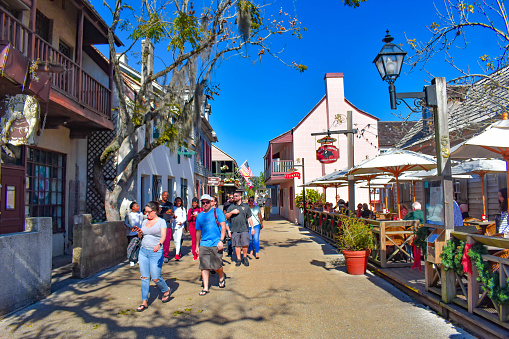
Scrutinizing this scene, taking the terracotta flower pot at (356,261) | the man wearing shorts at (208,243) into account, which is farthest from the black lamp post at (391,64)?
the man wearing shorts at (208,243)

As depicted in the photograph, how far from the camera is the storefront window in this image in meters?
9.29

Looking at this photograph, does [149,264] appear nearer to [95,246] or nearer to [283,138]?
[95,246]

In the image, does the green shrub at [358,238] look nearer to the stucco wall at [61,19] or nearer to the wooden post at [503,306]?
the wooden post at [503,306]

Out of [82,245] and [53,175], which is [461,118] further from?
[53,175]

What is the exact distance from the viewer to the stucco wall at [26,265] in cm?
534

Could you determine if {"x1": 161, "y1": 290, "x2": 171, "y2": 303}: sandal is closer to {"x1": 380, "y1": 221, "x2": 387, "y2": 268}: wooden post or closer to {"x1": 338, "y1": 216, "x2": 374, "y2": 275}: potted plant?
{"x1": 338, "y1": 216, "x2": 374, "y2": 275}: potted plant

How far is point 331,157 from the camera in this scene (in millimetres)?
26453

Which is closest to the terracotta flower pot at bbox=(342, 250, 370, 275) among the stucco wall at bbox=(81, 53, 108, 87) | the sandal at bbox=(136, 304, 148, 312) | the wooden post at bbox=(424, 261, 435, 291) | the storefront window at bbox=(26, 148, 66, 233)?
the wooden post at bbox=(424, 261, 435, 291)

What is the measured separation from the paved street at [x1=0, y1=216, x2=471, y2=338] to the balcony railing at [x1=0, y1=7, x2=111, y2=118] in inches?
160

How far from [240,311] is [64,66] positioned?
5.05 metres

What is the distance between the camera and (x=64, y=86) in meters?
8.55

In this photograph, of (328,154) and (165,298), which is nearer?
(165,298)

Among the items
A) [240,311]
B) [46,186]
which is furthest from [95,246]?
[240,311]

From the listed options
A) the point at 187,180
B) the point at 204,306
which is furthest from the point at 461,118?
the point at 187,180
